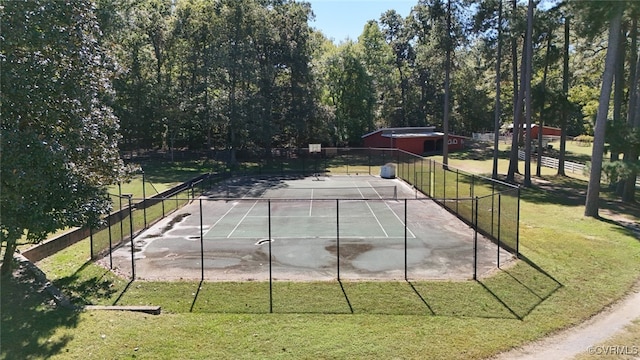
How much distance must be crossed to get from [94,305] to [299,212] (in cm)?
1365

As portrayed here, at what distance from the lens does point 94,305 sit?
11.2 meters

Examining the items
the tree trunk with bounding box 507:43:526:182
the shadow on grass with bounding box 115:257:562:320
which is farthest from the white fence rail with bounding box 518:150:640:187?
the shadow on grass with bounding box 115:257:562:320

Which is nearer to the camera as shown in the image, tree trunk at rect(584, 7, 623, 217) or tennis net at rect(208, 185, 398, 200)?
tree trunk at rect(584, 7, 623, 217)

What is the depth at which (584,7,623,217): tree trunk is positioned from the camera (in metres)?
20.7

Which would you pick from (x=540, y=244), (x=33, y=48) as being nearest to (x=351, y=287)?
(x=540, y=244)

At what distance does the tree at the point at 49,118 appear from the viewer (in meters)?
9.63

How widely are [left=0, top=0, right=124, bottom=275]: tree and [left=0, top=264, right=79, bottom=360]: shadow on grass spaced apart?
939 millimetres

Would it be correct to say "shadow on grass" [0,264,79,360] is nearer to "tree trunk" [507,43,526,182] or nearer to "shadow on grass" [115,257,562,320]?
"shadow on grass" [115,257,562,320]

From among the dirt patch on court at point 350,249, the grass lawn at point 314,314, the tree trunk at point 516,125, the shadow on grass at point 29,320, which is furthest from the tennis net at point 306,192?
the shadow on grass at point 29,320

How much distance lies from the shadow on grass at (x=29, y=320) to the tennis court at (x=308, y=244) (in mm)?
3044

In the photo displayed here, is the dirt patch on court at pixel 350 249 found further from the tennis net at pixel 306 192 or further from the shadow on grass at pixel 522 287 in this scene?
the tennis net at pixel 306 192

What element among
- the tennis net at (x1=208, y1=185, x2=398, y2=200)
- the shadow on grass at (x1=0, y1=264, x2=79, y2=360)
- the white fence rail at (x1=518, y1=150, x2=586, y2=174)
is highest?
the white fence rail at (x1=518, y1=150, x2=586, y2=174)

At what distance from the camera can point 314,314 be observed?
10.8 meters

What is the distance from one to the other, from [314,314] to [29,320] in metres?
5.99
